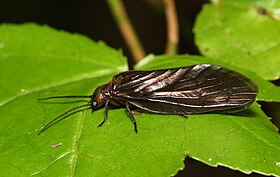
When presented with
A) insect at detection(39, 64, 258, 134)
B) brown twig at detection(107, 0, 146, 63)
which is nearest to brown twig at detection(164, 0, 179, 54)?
brown twig at detection(107, 0, 146, 63)

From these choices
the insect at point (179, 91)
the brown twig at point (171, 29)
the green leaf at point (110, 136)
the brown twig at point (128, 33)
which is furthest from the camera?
the brown twig at point (128, 33)

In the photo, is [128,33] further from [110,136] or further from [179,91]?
[110,136]

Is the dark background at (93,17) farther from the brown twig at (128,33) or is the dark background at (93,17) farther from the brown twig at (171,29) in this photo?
the brown twig at (171,29)

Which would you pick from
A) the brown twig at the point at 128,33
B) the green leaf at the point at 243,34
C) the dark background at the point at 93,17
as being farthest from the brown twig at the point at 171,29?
the dark background at the point at 93,17

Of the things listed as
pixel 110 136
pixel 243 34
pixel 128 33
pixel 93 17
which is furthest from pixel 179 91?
pixel 93 17

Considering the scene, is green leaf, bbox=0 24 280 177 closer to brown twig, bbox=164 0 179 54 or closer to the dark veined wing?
the dark veined wing

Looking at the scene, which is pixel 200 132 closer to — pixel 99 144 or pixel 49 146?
pixel 99 144

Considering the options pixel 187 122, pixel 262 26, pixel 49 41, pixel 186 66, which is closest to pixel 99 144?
pixel 187 122
